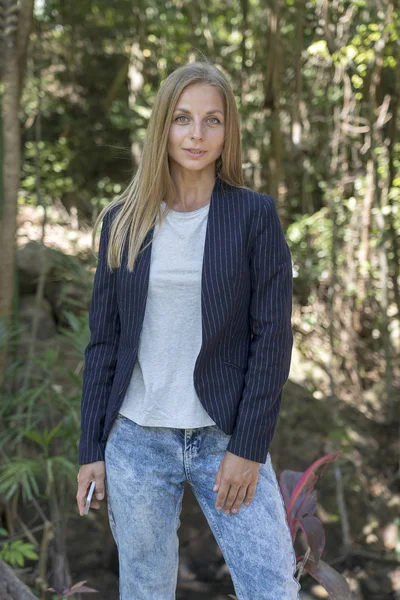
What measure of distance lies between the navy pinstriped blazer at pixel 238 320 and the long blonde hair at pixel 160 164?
0.03 m

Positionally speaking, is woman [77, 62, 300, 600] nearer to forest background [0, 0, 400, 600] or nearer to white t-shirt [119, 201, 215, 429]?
white t-shirt [119, 201, 215, 429]

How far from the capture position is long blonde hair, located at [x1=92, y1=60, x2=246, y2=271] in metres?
1.69

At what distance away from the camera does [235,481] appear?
5.15ft

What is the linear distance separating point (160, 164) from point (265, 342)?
0.50 m

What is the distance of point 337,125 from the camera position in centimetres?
601

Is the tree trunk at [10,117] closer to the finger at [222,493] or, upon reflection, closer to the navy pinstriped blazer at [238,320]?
the navy pinstriped blazer at [238,320]

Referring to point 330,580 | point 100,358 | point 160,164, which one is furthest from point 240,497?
point 160,164

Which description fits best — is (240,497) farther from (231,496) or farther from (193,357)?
(193,357)

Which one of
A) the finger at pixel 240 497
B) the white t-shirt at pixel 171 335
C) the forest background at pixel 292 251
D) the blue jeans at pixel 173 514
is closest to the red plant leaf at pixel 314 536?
the blue jeans at pixel 173 514

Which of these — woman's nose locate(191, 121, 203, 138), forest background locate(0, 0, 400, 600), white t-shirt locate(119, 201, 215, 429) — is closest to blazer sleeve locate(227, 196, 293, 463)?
white t-shirt locate(119, 201, 215, 429)

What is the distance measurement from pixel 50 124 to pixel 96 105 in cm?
67

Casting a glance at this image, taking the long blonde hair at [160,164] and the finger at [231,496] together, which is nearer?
the finger at [231,496]

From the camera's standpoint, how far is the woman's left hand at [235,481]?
5.16 ft

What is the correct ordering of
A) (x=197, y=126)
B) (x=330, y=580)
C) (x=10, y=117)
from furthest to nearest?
(x=10, y=117) < (x=330, y=580) < (x=197, y=126)
